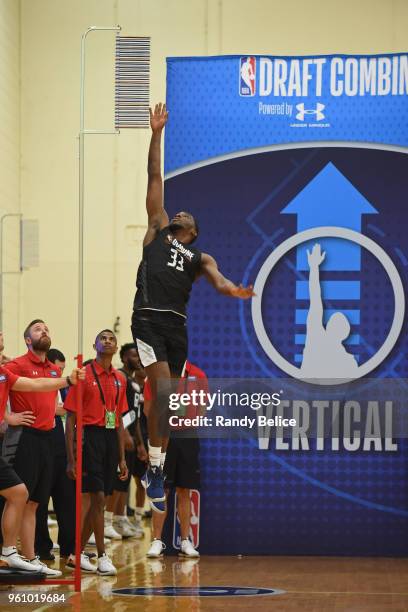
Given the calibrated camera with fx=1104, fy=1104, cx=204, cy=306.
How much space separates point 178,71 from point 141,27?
5258 mm

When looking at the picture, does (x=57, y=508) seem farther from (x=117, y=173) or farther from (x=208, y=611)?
(x=117, y=173)

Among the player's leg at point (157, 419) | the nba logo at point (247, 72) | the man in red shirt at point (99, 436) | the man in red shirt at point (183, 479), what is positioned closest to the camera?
the player's leg at point (157, 419)

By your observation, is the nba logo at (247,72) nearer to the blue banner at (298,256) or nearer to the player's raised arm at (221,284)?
the blue banner at (298,256)

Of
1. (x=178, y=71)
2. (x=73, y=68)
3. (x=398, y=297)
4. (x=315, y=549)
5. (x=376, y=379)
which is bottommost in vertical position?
(x=315, y=549)

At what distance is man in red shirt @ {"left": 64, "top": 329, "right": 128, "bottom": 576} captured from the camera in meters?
8.84

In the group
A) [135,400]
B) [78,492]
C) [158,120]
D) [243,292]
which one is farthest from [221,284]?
[135,400]

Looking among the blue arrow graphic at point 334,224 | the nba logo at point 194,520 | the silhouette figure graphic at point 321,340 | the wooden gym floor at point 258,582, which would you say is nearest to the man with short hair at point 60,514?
the wooden gym floor at point 258,582

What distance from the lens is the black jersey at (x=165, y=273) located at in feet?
23.9

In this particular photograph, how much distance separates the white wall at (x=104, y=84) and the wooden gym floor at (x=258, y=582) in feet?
17.7

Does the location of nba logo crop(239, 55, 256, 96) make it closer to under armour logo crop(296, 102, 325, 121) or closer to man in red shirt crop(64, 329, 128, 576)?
under armour logo crop(296, 102, 325, 121)

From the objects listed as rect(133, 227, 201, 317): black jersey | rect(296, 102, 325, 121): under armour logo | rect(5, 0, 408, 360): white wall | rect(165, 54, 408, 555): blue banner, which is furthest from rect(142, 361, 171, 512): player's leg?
rect(5, 0, 408, 360): white wall

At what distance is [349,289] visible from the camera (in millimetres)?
10062

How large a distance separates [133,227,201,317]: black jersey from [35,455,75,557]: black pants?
3090mm

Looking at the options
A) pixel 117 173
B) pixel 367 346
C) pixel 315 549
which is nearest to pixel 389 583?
pixel 315 549
